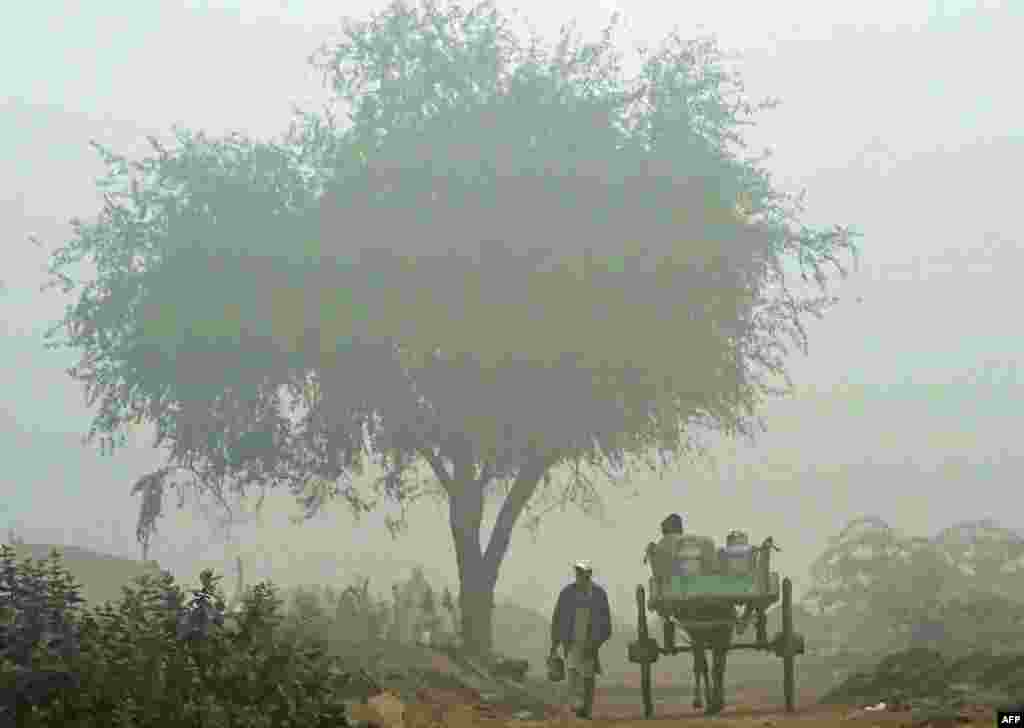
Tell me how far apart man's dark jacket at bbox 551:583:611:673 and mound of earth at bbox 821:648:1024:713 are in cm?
364

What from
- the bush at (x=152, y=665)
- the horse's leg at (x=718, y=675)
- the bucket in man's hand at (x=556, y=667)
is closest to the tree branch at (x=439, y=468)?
the bucket in man's hand at (x=556, y=667)

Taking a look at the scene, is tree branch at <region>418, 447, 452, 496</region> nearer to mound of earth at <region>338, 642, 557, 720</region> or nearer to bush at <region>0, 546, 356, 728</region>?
mound of earth at <region>338, 642, 557, 720</region>

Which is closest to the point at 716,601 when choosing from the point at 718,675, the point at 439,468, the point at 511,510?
the point at 718,675

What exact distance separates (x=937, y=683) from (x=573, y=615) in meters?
4.75

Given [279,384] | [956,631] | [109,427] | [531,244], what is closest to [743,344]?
[531,244]

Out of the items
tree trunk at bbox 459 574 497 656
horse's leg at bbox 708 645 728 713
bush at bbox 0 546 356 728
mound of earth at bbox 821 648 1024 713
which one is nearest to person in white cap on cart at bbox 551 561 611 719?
horse's leg at bbox 708 645 728 713

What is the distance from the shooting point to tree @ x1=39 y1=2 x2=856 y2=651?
94.8 ft

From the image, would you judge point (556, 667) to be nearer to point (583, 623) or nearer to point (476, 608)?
point (583, 623)

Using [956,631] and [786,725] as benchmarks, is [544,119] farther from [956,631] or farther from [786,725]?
[786,725]

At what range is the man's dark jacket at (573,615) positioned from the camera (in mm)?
18500

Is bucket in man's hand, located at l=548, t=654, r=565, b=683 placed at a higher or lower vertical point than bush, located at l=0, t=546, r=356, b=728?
lower

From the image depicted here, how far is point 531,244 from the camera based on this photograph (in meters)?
28.8

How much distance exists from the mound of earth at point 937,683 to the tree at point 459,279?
387 inches

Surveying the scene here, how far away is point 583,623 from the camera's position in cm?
1864
